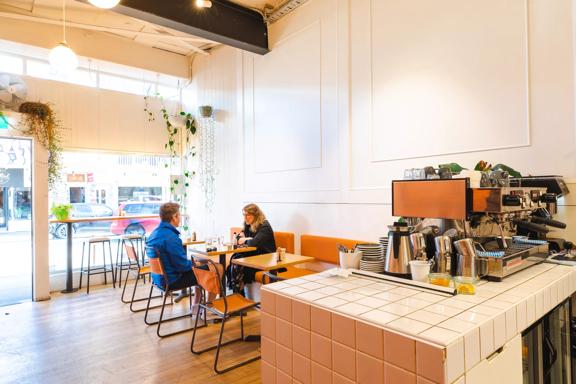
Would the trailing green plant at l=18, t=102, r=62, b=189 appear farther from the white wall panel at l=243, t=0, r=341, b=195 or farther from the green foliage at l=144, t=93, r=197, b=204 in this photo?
the white wall panel at l=243, t=0, r=341, b=195

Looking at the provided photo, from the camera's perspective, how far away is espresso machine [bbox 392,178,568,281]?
1.50 metres

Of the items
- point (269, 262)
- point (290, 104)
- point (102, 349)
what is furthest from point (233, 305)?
point (290, 104)

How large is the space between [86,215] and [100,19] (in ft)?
10.1

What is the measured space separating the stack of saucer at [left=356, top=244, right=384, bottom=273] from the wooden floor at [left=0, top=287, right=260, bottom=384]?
1.56 m

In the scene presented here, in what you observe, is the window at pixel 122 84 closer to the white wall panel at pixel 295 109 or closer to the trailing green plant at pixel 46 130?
the trailing green plant at pixel 46 130

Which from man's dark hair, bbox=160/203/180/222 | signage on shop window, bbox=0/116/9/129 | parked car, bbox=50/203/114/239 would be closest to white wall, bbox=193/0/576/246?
man's dark hair, bbox=160/203/180/222

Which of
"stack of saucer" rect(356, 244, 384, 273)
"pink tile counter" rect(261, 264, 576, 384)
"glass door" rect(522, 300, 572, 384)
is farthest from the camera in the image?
"stack of saucer" rect(356, 244, 384, 273)

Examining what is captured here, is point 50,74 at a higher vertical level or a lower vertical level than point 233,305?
higher

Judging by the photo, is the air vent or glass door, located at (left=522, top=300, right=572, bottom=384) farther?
the air vent

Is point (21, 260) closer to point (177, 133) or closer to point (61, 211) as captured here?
point (61, 211)

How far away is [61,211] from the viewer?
16.9 ft

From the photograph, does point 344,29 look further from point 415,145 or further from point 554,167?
point 554,167

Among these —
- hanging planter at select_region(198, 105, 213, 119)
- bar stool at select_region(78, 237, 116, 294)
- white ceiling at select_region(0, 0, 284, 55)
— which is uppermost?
white ceiling at select_region(0, 0, 284, 55)

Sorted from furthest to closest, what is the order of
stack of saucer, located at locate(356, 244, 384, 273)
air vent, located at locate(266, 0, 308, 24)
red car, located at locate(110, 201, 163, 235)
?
red car, located at locate(110, 201, 163, 235), air vent, located at locate(266, 0, 308, 24), stack of saucer, located at locate(356, 244, 384, 273)
